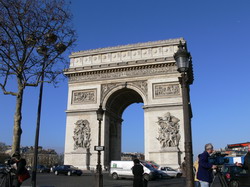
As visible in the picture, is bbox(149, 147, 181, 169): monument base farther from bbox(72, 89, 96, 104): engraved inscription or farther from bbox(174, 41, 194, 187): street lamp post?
bbox(174, 41, 194, 187): street lamp post

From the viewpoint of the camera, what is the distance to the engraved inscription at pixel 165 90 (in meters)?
25.6

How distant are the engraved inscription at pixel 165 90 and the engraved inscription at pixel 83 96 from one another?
6.61 meters

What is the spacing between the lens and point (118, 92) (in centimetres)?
2819

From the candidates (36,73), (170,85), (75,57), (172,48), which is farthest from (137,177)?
(75,57)

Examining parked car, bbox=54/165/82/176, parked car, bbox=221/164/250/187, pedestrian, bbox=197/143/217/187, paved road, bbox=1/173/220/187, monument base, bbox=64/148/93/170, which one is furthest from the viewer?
monument base, bbox=64/148/93/170

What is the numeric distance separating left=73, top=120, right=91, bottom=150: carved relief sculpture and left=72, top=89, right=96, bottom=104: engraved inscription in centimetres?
228

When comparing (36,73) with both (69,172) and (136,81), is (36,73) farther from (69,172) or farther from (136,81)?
(136,81)

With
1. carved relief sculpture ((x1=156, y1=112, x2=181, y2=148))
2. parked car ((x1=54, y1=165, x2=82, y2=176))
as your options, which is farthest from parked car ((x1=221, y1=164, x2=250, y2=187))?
parked car ((x1=54, y1=165, x2=82, y2=176))

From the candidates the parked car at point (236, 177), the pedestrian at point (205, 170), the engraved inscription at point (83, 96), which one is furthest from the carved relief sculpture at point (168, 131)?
the pedestrian at point (205, 170)

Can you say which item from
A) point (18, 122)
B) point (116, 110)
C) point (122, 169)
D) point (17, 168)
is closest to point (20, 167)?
point (17, 168)

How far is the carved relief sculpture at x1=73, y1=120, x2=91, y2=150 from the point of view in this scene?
2661 centimetres

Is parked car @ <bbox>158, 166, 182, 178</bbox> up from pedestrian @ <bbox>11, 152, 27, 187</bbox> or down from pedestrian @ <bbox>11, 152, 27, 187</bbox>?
down

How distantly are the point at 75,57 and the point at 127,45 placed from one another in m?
6.13

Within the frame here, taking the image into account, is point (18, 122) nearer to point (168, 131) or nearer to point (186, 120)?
point (186, 120)
